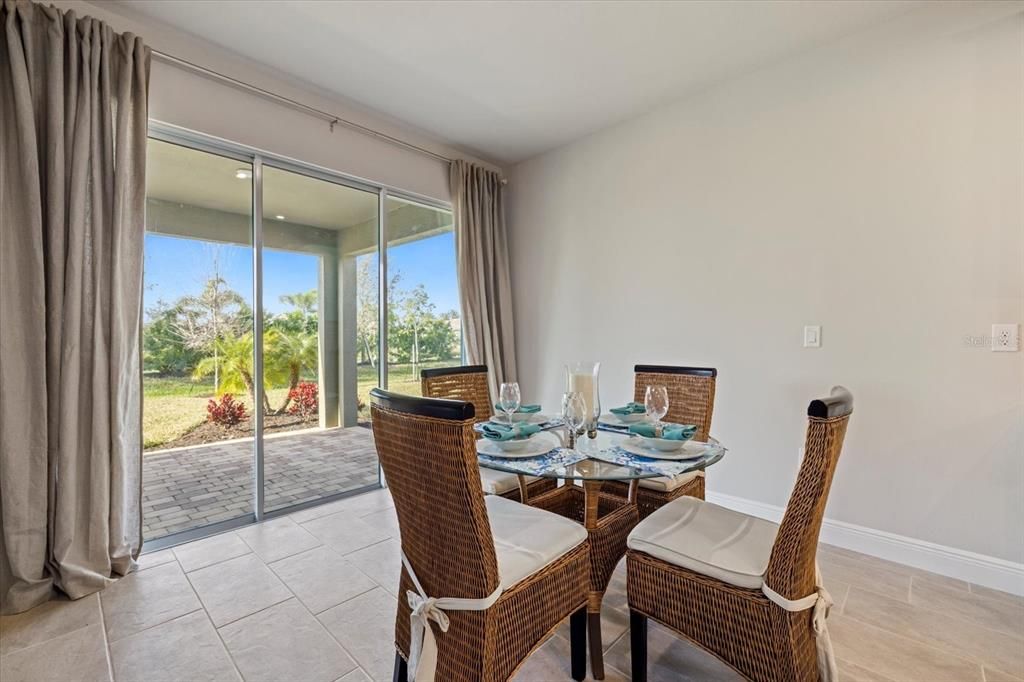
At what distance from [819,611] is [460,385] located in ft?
6.17

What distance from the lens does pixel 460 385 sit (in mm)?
2666

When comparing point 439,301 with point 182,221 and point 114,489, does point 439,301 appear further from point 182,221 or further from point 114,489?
point 114,489

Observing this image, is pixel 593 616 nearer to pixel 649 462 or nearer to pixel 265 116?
pixel 649 462

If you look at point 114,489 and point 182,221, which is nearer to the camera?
point 114,489

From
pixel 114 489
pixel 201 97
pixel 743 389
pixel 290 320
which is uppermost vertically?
pixel 201 97

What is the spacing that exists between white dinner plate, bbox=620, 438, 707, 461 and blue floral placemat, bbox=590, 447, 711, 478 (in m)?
0.01

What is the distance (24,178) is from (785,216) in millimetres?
3764

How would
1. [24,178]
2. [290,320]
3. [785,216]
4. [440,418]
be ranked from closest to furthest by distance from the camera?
[440,418], [24,178], [785,216], [290,320]

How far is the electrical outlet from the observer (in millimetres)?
2047

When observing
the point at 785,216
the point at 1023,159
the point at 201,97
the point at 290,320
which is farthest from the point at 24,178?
the point at 1023,159

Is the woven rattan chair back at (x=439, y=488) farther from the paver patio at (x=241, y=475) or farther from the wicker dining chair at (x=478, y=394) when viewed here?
the paver patio at (x=241, y=475)

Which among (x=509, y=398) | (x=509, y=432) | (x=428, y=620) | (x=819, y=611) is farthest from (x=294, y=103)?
(x=819, y=611)

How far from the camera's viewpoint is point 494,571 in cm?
116

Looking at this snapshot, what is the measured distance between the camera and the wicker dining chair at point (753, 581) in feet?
3.82
